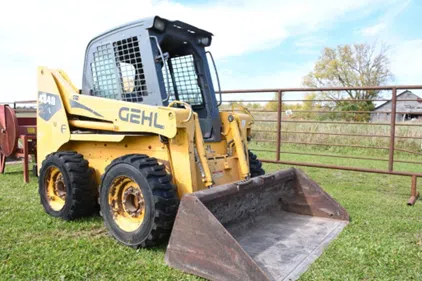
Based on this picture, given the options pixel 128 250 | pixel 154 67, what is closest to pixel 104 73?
pixel 154 67

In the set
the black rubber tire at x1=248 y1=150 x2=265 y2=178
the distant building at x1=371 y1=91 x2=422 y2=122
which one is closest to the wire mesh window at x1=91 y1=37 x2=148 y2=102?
the black rubber tire at x1=248 y1=150 x2=265 y2=178

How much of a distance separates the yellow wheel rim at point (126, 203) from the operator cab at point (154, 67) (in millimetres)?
944

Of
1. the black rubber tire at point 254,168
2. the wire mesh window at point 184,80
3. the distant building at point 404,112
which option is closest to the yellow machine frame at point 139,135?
the black rubber tire at point 254,168

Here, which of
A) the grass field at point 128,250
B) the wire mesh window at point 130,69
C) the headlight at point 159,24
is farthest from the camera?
the wire mesh window at point 130,69

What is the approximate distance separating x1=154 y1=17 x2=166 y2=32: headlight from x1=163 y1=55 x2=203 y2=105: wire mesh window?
2.66ft

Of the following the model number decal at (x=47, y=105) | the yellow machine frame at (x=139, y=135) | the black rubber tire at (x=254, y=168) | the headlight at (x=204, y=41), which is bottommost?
the black rubber tire at (x=254, y=168)

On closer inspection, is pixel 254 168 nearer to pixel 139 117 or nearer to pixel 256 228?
pixel 256 228

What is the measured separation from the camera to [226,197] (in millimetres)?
3723

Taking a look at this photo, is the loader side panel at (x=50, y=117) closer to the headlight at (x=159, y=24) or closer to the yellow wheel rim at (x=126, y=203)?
the yellow wheel rim at (x=126, y=203)

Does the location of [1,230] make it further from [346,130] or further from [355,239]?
[346,130]

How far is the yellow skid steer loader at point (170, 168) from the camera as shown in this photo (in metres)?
3.31

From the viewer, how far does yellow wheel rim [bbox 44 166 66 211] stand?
4.97 m

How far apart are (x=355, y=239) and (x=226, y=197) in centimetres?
152

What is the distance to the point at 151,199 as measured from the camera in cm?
360
